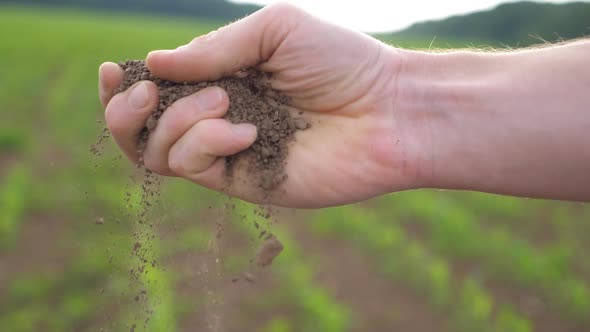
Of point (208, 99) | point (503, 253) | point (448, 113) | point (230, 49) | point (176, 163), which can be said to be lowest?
point (503, 253)

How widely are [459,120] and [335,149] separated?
53cm

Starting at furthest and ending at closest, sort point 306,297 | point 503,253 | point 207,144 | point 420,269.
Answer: point 503,253
point 420,269
point 306,297
point 207,144

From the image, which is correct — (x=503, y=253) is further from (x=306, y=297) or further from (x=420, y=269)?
(x=306, y=297)

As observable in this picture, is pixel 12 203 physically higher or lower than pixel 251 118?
lower

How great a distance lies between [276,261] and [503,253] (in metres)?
2.25

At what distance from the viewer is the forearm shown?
198cm

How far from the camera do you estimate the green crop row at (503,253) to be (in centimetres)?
449

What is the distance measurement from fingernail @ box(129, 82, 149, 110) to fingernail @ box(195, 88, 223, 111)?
0.63 feet

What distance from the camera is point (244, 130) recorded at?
1970 millimetres

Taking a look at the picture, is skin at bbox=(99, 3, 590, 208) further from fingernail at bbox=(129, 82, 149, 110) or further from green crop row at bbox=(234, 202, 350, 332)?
green crop row at bbox=(234, 202, 350, 332)

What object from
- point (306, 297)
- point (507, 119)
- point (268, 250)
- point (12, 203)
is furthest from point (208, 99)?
point (12, 203)

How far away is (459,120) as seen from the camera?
2160 mm

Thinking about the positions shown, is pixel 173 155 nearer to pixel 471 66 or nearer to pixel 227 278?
pixel 471 66

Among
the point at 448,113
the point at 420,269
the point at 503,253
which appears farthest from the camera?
the point at 503,253
